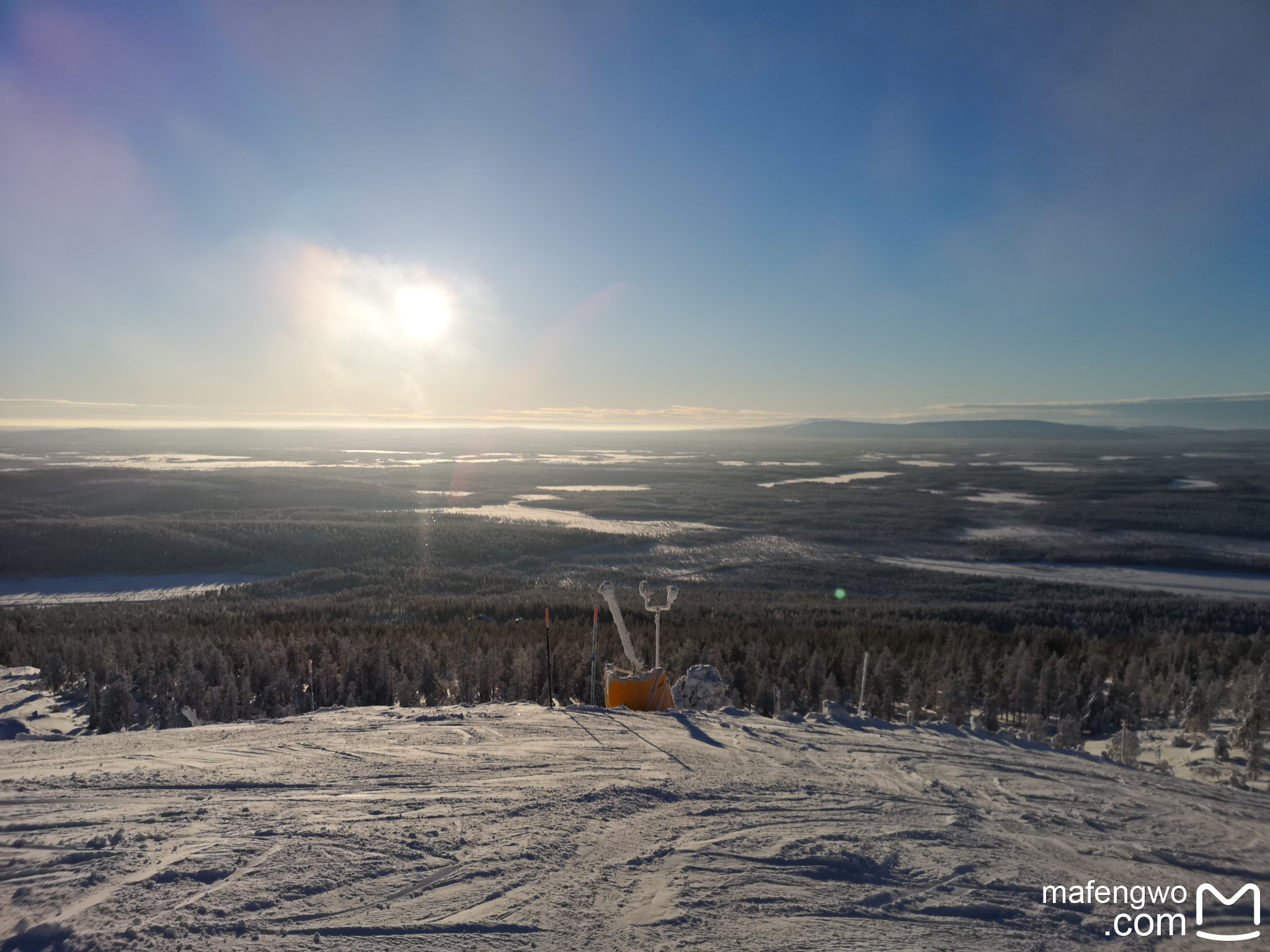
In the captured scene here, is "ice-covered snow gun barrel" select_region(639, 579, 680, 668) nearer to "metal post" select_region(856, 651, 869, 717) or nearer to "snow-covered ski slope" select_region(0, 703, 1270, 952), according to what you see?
"snow-covered ski slope" select_region(0, 703, 1270, 952)

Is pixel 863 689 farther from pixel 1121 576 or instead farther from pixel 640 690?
pixel 1121 576

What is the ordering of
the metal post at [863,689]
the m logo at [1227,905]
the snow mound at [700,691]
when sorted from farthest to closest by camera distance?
the metal post at [863,689], the snow mound at [700,691], the m logo at [1227,905]

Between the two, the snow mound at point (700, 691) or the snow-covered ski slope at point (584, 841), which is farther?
the snow mound at point (700, 691)

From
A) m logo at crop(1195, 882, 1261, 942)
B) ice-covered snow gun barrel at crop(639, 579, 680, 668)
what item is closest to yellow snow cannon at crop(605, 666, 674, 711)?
ice-covered snow gun barrel at crop(639, 579, 680, 668)

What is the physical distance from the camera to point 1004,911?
14.6 ft

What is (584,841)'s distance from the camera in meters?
5.26

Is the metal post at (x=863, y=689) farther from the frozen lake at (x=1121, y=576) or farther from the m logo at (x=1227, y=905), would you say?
the frozen lake at (x=1121, y=576)

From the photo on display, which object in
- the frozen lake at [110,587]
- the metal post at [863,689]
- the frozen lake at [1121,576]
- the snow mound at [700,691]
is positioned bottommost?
the frozen lake at [1121,576]

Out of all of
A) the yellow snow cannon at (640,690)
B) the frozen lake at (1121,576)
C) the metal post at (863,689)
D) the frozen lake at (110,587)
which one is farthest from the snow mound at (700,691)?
the frozen lake at (1121,576)

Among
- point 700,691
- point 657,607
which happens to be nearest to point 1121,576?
point 700,691

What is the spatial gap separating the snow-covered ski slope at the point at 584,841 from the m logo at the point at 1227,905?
0.09 metres

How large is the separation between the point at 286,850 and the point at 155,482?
93.0 meters

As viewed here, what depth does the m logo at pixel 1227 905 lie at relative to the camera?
4273 mm

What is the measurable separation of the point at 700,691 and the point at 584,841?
6.52 meters
